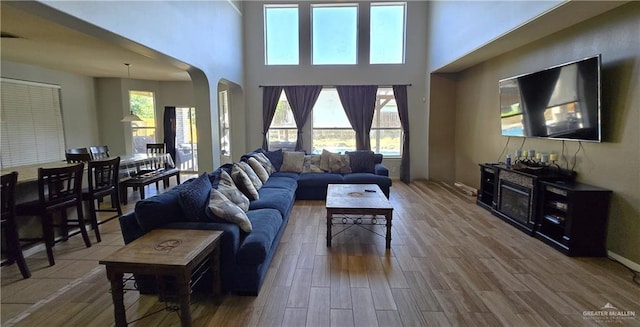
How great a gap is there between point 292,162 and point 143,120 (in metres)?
4.45

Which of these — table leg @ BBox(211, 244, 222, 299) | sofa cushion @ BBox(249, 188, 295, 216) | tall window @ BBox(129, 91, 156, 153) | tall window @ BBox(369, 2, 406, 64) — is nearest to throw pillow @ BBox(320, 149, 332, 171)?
sofa cushion @ BBox(249, 188, 295, 216)

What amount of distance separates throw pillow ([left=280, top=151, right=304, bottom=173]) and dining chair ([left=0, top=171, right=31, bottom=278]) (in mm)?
3726

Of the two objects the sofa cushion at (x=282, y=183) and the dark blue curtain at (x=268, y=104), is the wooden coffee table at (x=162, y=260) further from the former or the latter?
the dark blue curtain at (x=268, y=104)

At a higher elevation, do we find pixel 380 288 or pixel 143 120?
pixel 143 120

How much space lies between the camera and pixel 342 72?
7.18 meters

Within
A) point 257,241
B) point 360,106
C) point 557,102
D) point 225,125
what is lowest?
point 257,241

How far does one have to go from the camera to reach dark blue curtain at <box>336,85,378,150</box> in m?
7.16

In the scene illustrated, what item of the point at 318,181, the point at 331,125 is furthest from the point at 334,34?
the point at 318,181

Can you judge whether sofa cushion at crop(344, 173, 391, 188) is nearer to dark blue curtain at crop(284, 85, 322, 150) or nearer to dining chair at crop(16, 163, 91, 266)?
dark blue curtain at crop(284, 85, 322, 150)

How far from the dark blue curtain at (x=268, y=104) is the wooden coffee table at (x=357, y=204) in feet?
12.0

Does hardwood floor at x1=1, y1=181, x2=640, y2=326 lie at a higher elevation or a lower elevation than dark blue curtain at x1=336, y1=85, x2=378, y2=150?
lower

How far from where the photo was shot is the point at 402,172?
7164 millimetres

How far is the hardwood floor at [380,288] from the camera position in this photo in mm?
2166

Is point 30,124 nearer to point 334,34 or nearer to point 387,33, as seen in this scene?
point 334,34
